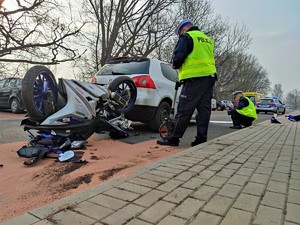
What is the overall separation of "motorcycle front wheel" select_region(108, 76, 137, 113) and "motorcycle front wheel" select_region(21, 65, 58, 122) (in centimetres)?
117

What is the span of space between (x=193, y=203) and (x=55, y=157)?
7.17 feet

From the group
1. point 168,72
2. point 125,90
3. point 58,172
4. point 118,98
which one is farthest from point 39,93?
point 168,72

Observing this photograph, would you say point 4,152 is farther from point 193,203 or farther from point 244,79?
point 244,79

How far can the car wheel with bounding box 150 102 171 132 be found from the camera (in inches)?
234

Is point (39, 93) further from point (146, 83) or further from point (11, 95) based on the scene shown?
point (11, 95)

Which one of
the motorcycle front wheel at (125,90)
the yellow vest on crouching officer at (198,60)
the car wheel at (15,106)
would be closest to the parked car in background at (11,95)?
the car wheel at (15,106)

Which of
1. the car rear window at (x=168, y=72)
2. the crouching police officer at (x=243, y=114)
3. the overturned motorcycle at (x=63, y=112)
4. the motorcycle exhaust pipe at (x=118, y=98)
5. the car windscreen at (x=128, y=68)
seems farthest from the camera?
the crouching police officer at (x=243, y=114)

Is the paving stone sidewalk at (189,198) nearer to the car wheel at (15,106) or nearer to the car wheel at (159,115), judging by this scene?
the car wheel at (159,115)

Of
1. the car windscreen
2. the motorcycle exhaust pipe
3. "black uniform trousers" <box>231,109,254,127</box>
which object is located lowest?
"black uniform trousers" <box>231,109,254,127</box>

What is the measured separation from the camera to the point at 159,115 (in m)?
5.98

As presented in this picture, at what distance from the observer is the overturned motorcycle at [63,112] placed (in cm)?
385

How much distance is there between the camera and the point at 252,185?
7.87 ft

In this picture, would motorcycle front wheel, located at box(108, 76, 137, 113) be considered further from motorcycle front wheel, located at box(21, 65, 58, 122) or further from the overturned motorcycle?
motorcycle front wheel, located at box(21, 65, 58, 122)

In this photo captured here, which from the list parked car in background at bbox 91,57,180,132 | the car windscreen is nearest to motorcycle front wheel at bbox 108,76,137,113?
parked car in background at bbox 91,57,180,132
